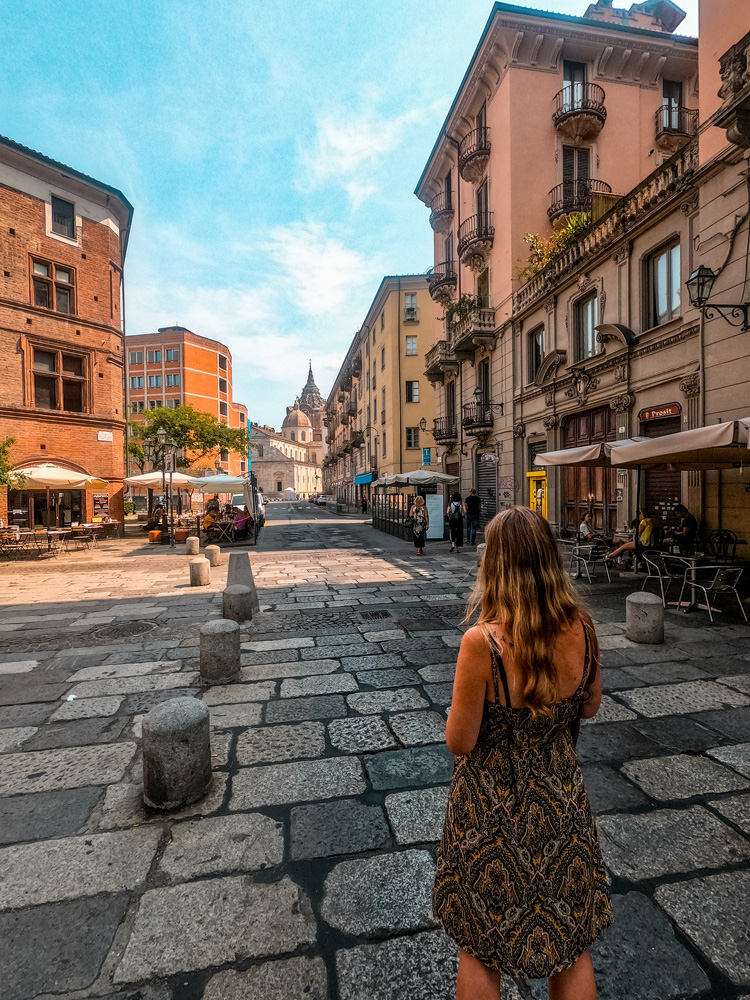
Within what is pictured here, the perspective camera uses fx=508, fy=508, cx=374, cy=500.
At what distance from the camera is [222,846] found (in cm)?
264

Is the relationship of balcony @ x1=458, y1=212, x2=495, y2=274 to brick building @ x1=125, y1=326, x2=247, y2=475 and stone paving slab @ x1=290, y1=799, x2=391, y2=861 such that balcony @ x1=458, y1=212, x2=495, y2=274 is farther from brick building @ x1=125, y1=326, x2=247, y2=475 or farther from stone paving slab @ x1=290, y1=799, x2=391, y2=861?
brick building @ x1=125, y1=326, x2=247, y2=475

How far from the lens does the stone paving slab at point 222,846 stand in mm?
2492

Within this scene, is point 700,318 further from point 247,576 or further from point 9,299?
point 9,299

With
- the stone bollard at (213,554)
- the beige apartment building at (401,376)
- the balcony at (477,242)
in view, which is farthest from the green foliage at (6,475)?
the beige apartment building at (401,376)

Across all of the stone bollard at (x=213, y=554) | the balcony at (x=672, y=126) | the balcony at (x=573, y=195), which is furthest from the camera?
the balcony at (x=672, y=126)

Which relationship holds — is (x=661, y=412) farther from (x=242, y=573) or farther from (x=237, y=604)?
(x=242, y=573)

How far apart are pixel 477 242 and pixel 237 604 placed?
18156mm

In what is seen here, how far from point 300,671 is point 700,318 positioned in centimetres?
982

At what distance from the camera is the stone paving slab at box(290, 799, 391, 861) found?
103 inches

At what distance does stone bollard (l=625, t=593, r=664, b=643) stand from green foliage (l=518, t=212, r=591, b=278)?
1188 cm

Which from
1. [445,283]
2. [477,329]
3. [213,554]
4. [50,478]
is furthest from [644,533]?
[445,283]

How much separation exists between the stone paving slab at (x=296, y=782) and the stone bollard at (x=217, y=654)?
1.71 m

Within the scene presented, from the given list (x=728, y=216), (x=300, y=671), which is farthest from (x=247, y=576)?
(x=728, y=216)

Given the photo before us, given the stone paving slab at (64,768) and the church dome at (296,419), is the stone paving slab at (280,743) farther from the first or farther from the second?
the church dome at (296,419)
